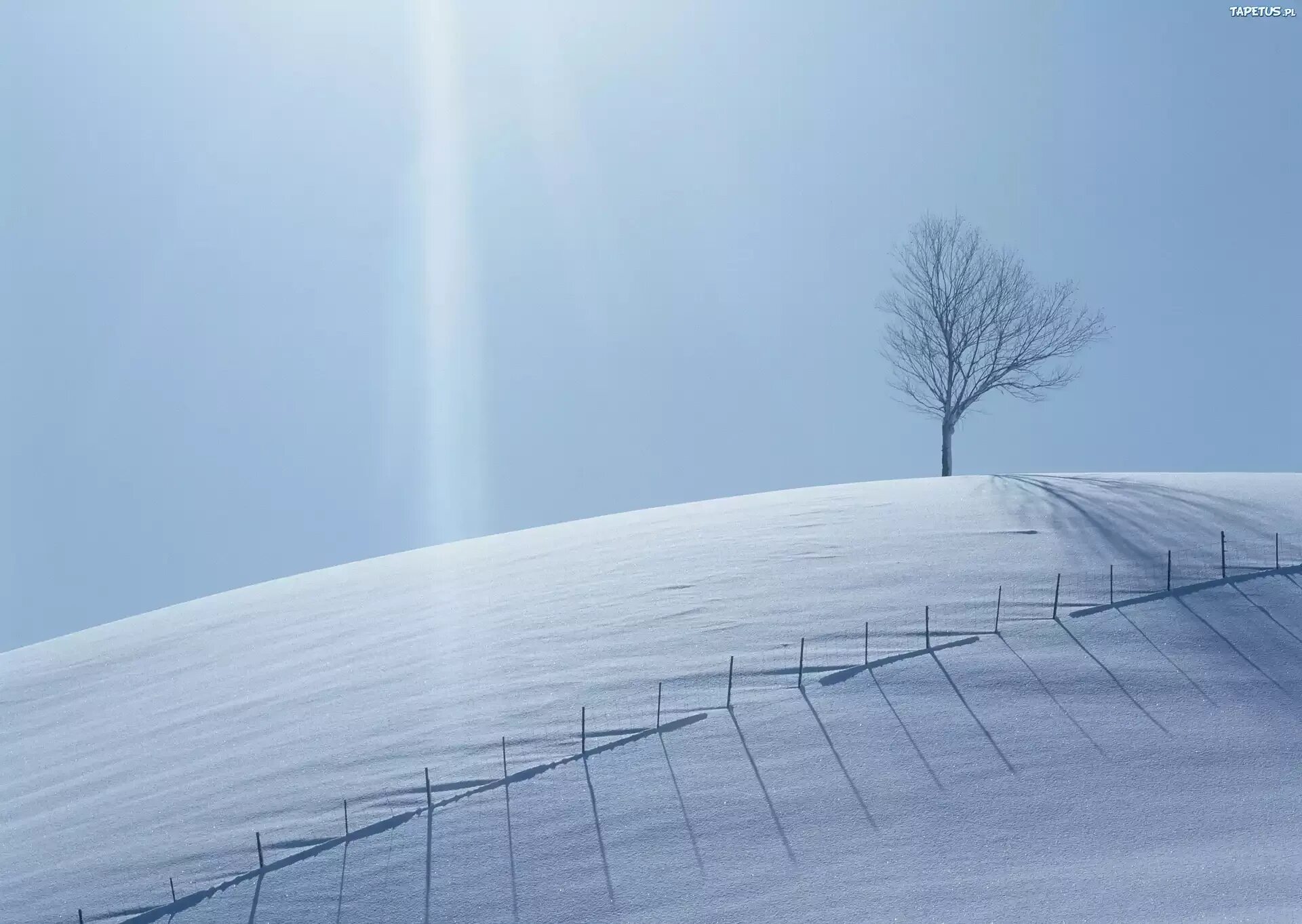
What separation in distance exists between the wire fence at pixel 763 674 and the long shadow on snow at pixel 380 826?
15mm

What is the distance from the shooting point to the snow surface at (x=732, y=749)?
10344 millimetres

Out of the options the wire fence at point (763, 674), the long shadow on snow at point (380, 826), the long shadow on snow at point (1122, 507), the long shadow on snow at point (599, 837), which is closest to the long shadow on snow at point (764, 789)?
the long shadow on snow at point (380, 826)

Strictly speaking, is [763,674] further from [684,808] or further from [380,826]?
[380,826]

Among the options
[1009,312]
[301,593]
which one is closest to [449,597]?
[301,593]

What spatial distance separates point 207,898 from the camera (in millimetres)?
11141

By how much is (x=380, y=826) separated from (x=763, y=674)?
5.06m

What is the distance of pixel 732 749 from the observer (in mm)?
12656

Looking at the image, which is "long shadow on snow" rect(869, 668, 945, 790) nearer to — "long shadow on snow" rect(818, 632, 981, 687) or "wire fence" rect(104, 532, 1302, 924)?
"long shadow on snow" rect(818, 632, 981, 687)

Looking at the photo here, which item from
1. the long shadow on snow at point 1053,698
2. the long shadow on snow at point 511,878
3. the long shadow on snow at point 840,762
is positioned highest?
the long shadow on snow at point 1053,698

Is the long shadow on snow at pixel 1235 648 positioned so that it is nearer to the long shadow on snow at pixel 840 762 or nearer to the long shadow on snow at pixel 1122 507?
the long shadow on snow at pixel 1122 507

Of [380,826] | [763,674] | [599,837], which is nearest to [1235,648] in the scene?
[763,674]

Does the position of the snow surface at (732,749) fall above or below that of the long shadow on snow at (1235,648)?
below

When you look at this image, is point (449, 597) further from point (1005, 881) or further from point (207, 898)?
point (1005, 881)

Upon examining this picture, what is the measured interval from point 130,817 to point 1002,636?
1084cm
